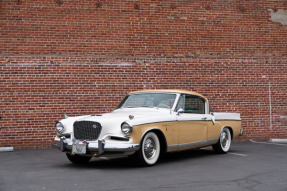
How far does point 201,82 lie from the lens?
13.3 meters

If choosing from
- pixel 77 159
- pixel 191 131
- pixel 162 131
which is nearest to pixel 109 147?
pixel 162 131

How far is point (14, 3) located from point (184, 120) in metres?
6.87

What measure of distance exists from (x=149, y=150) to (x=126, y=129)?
70 cm

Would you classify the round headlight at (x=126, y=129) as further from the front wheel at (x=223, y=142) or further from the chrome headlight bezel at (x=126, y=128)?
the front wheel at (x=223, y=142)

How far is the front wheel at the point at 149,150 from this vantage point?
24.1ft

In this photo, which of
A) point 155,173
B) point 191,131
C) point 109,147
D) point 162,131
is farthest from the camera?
point 191,131

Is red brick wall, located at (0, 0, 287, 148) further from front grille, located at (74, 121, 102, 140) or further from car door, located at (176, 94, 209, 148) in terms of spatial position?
front grille, located at (74, 121, 102, 140)

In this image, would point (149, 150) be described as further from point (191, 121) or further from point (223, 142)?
point (223, 142)

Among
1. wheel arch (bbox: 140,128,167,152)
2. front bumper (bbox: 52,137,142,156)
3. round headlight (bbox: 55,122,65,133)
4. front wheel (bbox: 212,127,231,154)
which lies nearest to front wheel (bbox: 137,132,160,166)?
wheel arch (bbox: 140,128,167,152)

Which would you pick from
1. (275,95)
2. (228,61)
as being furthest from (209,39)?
(275,95)

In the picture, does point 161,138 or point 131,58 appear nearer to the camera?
point 161,138

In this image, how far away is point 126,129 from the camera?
720cm

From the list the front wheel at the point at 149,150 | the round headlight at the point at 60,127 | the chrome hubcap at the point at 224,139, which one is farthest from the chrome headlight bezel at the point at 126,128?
the chrome hubcap at the point at 224,139

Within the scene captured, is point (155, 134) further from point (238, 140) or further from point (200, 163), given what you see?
point (238, 140)
